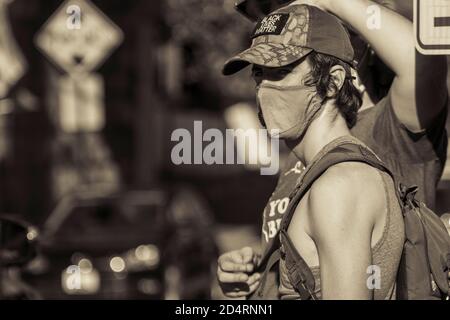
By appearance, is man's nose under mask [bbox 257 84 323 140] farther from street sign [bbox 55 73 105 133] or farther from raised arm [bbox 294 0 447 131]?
street sign [bbox 55 73 105 133]

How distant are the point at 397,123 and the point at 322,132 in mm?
439

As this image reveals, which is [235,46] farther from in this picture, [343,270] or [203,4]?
[343,270]

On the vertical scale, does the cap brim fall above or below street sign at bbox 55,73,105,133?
above

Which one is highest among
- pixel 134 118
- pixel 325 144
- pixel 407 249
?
pixel 325 144

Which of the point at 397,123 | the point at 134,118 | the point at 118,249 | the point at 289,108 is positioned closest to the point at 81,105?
the point at 134,118

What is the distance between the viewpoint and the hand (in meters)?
3.19

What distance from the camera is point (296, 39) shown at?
2.69 metres

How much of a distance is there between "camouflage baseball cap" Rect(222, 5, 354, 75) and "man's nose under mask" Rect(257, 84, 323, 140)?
10 centimetres

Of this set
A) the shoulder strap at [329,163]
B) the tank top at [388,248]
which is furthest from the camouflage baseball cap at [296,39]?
the tank top at [388,248]

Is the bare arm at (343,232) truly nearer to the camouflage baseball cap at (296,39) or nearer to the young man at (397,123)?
the camouflage baseball cap at (296,39)

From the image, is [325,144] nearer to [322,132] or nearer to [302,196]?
[322,132]

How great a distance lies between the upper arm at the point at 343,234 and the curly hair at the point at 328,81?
1.09ft

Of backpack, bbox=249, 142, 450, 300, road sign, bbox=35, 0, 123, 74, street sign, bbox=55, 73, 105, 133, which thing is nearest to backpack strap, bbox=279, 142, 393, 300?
backpack, bbox=249, 142, 450, 300
